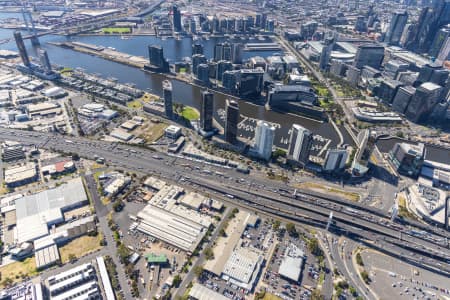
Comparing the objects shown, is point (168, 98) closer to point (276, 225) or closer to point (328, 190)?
point (276, 225)

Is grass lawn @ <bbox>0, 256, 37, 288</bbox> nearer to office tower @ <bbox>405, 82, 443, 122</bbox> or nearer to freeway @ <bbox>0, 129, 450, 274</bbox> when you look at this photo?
freeway @ <bbox>0, 129, 450, 274</bbox>

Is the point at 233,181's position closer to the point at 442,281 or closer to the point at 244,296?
the point at 244,296

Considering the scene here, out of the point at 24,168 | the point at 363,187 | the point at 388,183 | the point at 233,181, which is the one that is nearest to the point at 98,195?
the point at 24,168

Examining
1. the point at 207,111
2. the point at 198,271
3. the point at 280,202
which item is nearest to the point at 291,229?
the point at 280,202

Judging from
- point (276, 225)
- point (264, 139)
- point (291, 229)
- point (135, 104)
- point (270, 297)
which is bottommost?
point (270, 297)

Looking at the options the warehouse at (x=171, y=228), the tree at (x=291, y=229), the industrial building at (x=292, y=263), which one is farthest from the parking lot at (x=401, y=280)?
the warehouse at (x=171, y=228)

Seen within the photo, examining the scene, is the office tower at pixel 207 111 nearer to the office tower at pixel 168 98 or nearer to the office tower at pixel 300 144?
the office tower at pixel 168 98

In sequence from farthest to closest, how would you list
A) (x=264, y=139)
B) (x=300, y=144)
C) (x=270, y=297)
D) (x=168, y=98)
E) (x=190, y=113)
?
(x=190, y=113) → (x=168, y=98) → (x=264, y=139) → (x=300, y=144) → (x=270, y=297)
